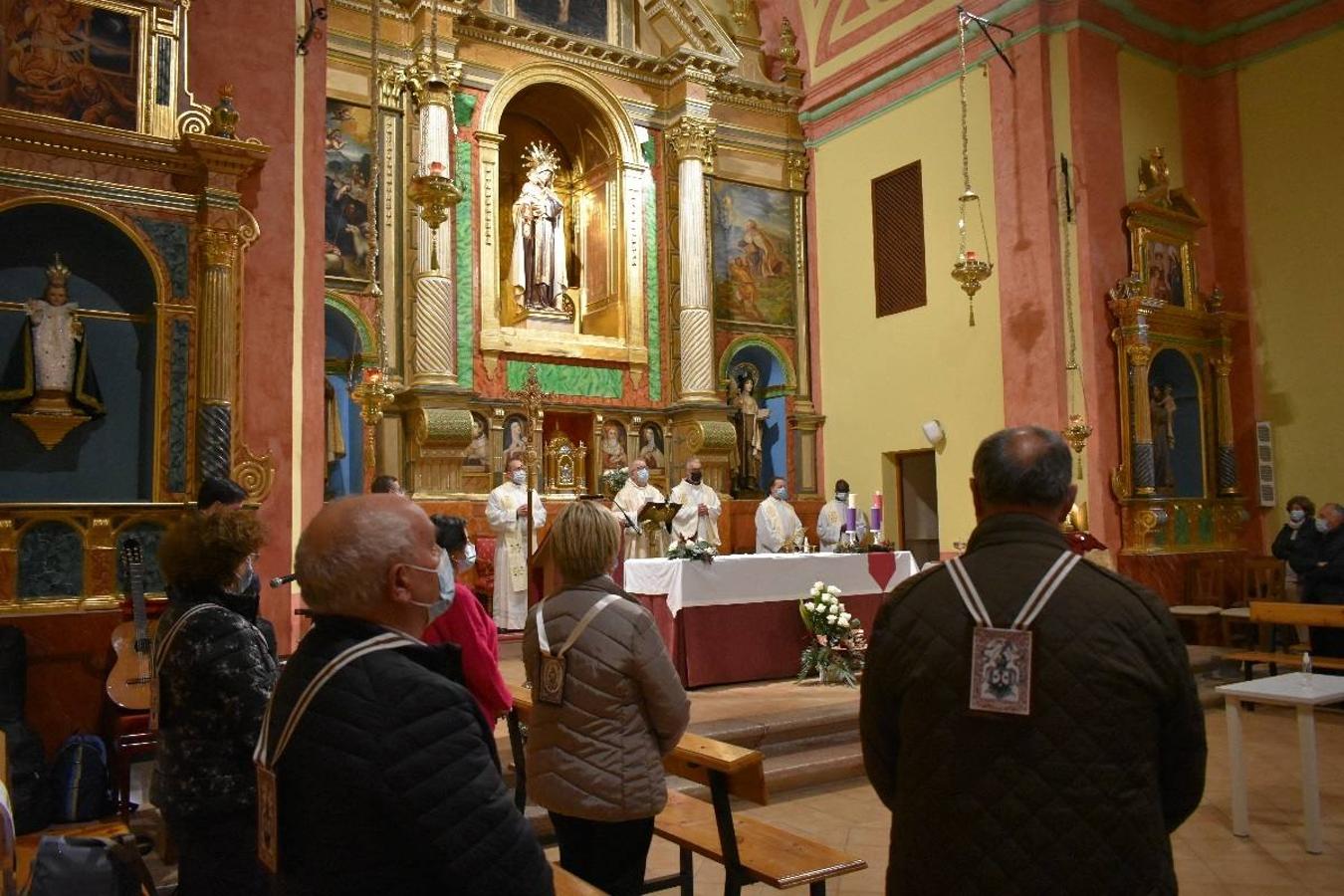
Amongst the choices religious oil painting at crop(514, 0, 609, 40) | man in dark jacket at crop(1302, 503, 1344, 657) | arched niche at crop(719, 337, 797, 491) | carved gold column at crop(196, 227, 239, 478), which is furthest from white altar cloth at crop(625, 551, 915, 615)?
religious oil painting at crop(514, 0, 609, 40)

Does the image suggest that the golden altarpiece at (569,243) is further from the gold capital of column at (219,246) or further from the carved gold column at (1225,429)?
the carved gold column at (1225,429)

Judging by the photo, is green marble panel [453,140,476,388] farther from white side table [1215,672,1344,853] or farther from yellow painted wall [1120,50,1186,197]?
white side table [1215,672,1344,853]

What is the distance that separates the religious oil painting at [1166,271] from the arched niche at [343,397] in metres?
9.14

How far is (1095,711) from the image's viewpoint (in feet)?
6.15

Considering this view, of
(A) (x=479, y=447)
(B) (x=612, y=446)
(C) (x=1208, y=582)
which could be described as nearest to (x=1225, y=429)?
(C) (x=1208, y=582)

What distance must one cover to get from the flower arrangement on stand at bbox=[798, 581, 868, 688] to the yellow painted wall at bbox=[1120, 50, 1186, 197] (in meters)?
7.38

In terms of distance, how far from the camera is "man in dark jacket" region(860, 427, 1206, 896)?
6.11ft

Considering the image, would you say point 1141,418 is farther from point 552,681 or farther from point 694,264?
point 552,681

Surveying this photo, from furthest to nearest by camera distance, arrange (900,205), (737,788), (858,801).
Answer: (900,205)
(858,801)
(737,788)

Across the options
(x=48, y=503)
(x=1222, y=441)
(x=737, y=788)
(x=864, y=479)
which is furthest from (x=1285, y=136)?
(x=48, y=503)

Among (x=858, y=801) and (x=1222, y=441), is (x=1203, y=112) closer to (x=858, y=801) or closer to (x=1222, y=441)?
(x=1222, y=441)

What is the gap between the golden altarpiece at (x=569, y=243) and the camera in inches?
471

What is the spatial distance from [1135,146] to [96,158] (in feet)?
37.0

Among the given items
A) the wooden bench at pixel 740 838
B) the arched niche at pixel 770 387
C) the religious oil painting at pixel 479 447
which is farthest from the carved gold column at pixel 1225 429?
the wooden bench at pixel 740 838
